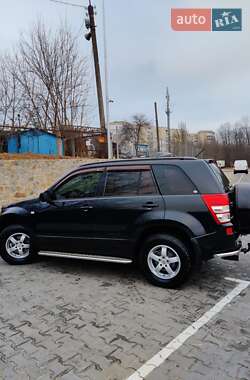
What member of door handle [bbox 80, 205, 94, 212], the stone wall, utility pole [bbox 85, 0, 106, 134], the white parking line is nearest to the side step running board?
door handle [bbox 80, 205, 94, 212]

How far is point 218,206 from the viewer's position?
3.77 meters

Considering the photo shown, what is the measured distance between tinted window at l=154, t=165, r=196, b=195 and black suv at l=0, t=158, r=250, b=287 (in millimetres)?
10

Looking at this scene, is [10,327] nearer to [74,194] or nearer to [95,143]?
[74,194]

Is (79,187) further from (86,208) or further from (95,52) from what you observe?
(95,52)

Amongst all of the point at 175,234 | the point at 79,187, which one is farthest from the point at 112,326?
the point at 79,187

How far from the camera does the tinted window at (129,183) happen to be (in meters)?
4.14

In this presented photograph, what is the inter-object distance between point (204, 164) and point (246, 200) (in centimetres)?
75

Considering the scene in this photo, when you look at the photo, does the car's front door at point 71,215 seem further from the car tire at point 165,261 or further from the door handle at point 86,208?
the car tire at point 165,261

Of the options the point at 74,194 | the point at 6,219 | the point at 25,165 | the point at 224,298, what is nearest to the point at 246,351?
the point at 224,298

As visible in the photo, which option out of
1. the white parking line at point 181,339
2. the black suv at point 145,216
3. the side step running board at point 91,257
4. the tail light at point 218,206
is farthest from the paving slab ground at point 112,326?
the tail light at point 218,206

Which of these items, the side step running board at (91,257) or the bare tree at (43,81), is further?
the bare tree at (43,81)

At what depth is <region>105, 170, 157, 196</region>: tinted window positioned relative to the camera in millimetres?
4141

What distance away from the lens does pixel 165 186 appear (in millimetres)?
4035

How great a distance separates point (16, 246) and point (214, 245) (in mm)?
3232
